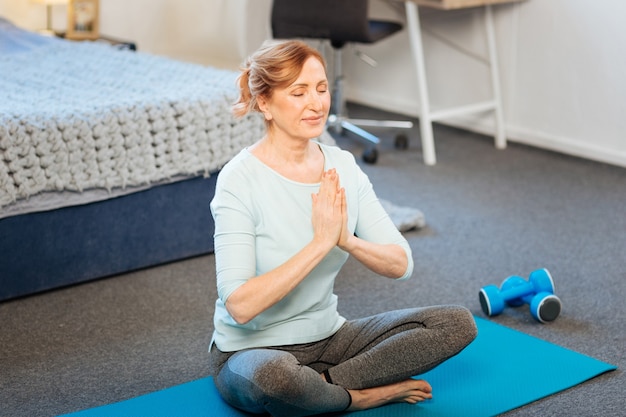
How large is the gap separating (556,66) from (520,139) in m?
0.39

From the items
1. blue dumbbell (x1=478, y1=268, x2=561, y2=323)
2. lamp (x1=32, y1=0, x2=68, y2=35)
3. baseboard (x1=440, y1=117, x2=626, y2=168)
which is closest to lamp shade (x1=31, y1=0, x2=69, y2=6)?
lamp (x1=32, y1=0, x2=68, y2=35)

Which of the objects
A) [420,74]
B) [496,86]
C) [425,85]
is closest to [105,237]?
[420,74]

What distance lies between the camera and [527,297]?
2.27 metres

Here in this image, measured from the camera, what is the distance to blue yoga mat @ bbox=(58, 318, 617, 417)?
1.73m

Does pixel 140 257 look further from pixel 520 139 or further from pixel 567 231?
pixel 520 139

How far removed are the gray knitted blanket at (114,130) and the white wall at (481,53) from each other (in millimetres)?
1573

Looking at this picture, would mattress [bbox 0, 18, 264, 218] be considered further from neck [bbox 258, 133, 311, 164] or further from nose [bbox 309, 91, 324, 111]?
nose [bbox 309, 91, 324, 111]

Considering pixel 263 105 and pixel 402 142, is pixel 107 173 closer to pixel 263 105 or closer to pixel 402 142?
pixel 263 105

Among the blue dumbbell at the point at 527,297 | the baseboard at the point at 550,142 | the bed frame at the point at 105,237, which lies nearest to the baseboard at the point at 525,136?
the baseboard at the point at 550,142

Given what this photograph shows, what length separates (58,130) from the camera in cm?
234

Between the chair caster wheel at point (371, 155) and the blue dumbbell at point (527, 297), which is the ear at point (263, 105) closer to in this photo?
the blue dumbbell at point (527, 297)

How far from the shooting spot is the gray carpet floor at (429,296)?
190 centimetres

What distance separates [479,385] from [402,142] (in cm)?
228

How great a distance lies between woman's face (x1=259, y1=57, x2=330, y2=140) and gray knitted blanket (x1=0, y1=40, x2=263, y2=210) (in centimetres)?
90
